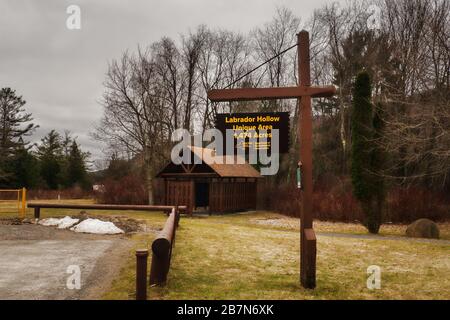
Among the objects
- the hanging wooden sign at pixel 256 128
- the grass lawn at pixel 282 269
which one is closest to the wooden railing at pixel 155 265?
the grass lawn at pixel 282 269

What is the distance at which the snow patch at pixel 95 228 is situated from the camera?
13.8 m

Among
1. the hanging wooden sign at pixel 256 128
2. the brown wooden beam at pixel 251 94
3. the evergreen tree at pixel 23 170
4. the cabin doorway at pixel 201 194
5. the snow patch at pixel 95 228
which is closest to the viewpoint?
the hanging wooden sign at pixel 256 128

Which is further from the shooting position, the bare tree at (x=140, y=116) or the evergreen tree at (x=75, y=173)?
the evergreen tree at (x=75, y=173)

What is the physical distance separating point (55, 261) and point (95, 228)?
17.1 ft

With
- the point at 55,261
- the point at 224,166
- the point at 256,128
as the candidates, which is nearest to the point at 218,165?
the point at 224,166

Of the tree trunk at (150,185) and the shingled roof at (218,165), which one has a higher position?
the shingled roof at (218,165)

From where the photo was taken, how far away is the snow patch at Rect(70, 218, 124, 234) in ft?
45.2

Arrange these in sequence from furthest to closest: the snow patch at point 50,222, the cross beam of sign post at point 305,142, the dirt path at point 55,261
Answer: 1. the snow patch at point 50,222
2. the cross beam of sign post at point 305,142
3. the dirt path at point 55,261

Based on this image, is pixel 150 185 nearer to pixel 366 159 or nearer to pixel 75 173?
pixel 366 159

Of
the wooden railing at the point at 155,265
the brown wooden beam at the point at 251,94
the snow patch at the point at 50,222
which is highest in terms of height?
the brown wooden beam at the point at 251,94

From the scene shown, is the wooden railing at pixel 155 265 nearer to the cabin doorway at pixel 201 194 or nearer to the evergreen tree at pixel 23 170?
the cabin doorway at pixel 201 194

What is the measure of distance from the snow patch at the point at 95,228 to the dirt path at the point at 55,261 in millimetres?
492

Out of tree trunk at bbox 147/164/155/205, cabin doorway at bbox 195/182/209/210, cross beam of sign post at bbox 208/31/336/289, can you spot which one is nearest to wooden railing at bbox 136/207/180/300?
cross beam of sign post at bbox 208/31/336/289
